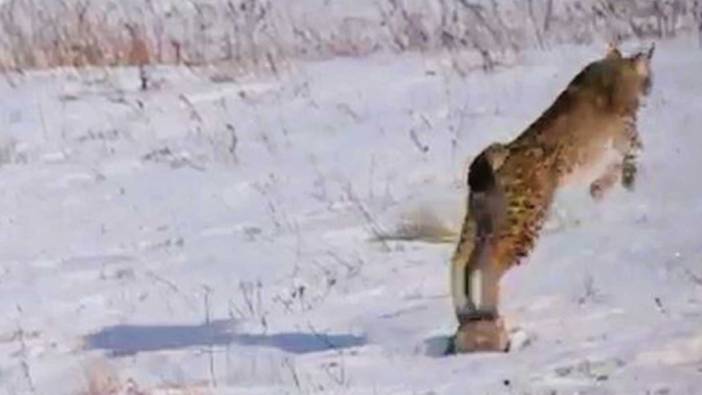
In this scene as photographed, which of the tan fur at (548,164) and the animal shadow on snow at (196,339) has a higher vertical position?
the tan fur at (548,164)

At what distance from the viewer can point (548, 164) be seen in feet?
23.5

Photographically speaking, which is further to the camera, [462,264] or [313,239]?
[313,239]

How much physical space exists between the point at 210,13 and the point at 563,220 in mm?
8211

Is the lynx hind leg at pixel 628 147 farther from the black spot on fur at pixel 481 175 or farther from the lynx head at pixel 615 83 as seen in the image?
the black spot on fur at pixel 481 175

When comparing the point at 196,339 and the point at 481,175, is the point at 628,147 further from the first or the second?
the point at 196,339

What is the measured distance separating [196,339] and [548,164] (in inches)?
51.2

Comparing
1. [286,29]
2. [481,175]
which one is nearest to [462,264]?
[481,175]

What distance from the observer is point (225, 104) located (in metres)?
12.6

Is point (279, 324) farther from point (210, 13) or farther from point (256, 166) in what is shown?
point (210, 13)

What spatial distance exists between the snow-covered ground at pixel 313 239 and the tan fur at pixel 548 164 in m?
0.29

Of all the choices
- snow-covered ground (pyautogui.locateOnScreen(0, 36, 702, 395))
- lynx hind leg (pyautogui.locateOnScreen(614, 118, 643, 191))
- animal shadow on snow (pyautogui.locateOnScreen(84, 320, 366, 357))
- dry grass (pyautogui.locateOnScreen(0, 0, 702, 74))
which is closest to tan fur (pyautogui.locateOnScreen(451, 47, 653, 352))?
lynx hind leg (pyautogui.locateOnScreen(614, 118, 643, 191))

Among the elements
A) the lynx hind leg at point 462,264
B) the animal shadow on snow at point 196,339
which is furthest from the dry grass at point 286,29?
the lynx hind leg at point 462,264

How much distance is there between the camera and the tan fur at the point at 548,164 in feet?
22.6

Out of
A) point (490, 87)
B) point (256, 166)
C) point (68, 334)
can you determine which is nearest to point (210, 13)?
point (490, 87)
